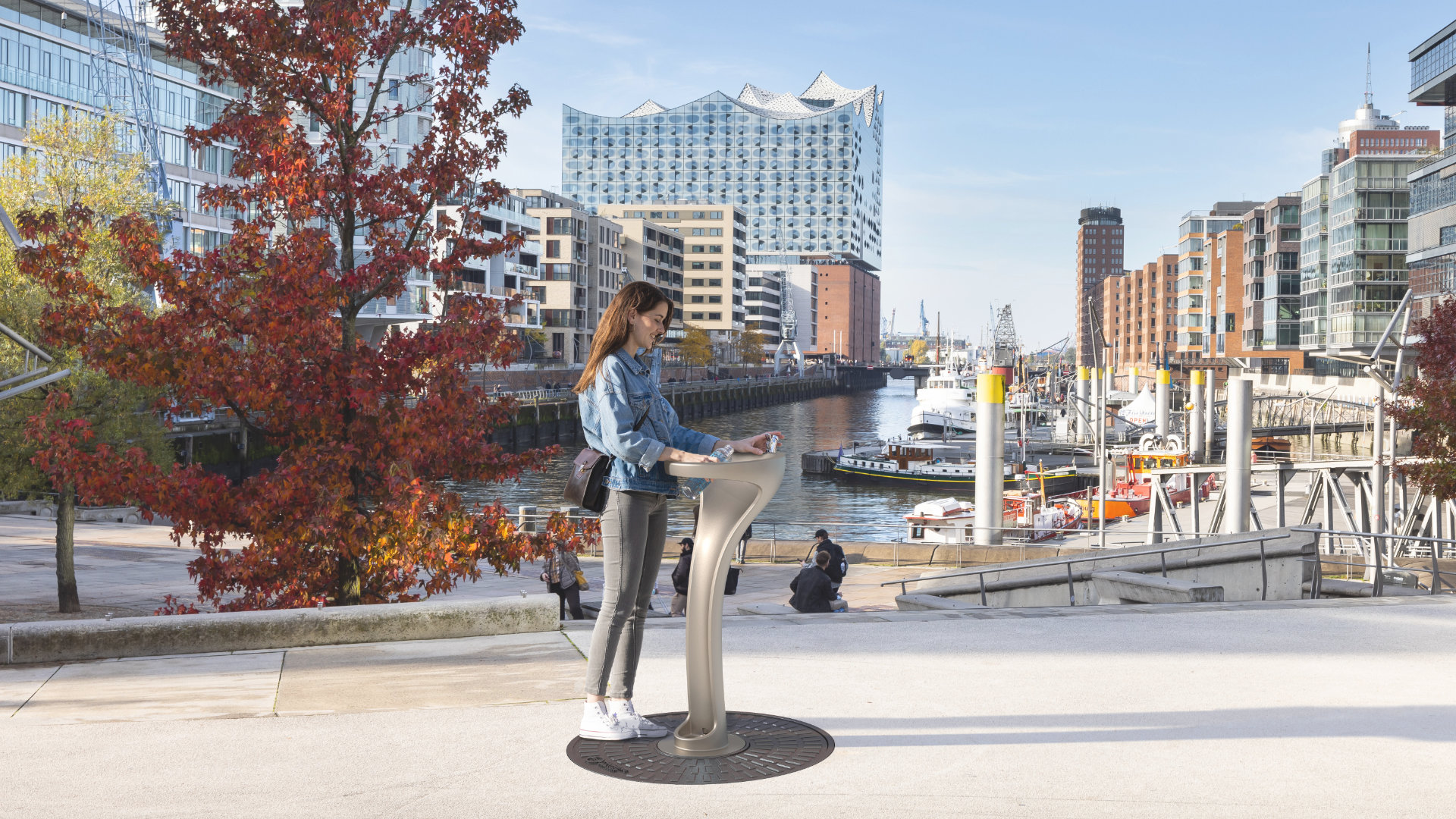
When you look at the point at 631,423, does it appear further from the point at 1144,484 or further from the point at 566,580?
the point at 1144,484

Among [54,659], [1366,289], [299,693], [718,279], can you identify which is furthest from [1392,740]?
[718,279]

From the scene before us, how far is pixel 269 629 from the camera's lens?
290 inches

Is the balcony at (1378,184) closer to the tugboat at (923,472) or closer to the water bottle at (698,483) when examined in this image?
the tugboat at (923,472)

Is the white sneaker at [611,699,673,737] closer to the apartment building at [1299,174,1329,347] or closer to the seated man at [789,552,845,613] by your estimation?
the seated man at [789,552,845,613]

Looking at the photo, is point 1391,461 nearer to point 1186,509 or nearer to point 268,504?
point 268,504

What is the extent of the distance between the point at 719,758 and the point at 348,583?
5.20 metres

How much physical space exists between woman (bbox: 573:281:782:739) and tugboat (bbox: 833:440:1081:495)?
2013 inches

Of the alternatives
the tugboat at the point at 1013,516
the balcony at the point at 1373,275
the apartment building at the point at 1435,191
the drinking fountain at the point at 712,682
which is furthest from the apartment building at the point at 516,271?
the drinking fountain at the point at 712,682

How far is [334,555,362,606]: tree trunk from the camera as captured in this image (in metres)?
9.38

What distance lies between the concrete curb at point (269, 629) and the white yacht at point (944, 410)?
249 ft

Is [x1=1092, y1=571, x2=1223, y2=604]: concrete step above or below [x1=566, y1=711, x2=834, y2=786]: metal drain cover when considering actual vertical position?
below

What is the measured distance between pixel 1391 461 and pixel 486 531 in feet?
59.7

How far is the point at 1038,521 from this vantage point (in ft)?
129

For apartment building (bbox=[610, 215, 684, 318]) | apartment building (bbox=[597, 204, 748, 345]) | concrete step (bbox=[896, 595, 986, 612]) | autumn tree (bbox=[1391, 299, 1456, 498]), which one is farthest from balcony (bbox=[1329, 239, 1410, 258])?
apartment building (bbox=[597, 204, 748, 345])
